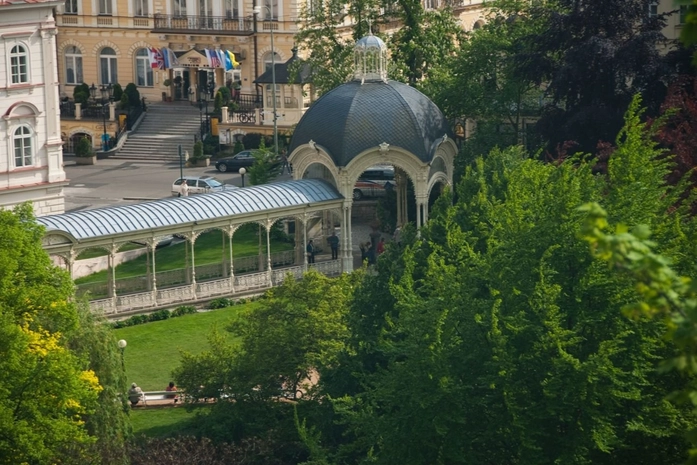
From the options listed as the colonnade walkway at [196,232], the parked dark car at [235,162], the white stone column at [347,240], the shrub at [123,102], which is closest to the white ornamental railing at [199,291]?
the colonnade walkway at [196,232]

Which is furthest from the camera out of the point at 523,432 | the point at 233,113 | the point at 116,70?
the point at 116,70

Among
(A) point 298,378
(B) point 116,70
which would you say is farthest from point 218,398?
(B) point 116,70

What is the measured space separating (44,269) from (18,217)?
229 cm

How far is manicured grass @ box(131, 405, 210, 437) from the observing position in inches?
1873

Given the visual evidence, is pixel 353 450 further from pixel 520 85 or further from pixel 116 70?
pixel 116 70

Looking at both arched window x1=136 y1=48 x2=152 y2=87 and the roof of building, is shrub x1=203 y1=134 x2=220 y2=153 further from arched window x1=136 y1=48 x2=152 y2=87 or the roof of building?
arched window x1=136 y1=48 x2=152 y2=87

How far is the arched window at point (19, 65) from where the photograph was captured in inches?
2547

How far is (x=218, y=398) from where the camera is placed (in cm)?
4684

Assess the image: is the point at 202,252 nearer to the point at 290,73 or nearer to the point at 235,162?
the point at 290,73

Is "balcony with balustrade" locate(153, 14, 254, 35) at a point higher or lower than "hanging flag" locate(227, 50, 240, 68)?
higher

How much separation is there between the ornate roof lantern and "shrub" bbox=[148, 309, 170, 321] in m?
11.8

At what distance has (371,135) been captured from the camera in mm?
62562

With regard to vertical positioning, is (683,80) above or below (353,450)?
above

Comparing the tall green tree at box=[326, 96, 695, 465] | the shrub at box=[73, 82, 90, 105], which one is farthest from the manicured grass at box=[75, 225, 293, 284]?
the shrub at box=[73, 82, 90, 105]
